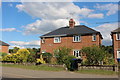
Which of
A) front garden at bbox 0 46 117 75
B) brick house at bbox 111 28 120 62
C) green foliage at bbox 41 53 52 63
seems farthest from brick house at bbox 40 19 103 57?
front garden at bbox 0 46 117 75

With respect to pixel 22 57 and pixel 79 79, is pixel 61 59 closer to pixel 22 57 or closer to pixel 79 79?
pixel 22 57

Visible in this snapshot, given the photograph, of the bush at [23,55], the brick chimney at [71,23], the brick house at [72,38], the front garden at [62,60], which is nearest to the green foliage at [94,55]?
the front garden at [62,60]

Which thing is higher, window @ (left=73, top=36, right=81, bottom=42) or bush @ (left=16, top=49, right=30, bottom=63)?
window @ (left=73, top=36, right=81, bottom=42)

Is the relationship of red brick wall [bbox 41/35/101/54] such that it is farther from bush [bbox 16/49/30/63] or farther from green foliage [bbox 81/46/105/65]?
green foliage [bbox 81/46/105/65]

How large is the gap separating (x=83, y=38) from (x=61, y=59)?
758cm

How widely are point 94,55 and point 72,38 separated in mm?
10905

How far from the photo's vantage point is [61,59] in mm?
21672

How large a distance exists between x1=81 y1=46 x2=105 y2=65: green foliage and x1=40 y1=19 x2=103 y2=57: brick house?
7.30m

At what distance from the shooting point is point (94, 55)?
58.3ft

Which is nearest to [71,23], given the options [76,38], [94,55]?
[76,38]

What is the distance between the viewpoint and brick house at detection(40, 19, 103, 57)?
26656 millimetres

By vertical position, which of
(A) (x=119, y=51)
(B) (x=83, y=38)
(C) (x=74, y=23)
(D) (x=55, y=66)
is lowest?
(D) (x=55, y=66)

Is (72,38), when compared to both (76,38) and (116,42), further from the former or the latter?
(116,42)

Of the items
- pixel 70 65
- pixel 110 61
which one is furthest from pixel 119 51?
pixel 70 65
